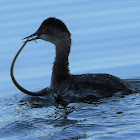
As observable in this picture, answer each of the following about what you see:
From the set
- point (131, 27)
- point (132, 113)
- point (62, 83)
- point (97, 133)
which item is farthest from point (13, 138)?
point (131, 27)

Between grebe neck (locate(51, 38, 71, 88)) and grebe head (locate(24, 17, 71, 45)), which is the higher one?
grebe head (locate(24, 17, 71, 45))

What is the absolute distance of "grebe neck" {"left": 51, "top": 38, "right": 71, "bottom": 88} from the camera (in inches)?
461

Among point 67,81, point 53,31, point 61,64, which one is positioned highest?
point 53,31

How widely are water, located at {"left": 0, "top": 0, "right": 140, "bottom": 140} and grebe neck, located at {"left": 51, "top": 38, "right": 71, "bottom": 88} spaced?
0.52m

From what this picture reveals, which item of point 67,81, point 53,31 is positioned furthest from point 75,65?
point 67,81

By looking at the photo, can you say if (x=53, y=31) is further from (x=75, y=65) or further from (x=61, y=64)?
(x=75, y=65)

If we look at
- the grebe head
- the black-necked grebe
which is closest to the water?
the black-necked grebe

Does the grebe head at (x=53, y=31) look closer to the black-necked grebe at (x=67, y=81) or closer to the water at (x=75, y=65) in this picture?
the black-necked grebe at (x=67, y=81)

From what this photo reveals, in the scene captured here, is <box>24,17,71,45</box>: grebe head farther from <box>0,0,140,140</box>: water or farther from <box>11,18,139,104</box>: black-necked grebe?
<box>0,0,140,140</box>: water

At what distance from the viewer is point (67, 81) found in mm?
11258

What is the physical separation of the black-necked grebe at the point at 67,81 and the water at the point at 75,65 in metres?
0.27

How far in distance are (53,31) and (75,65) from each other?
197cm

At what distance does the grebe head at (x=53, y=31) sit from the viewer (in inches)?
476

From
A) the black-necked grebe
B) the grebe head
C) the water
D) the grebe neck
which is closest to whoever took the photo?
the water
